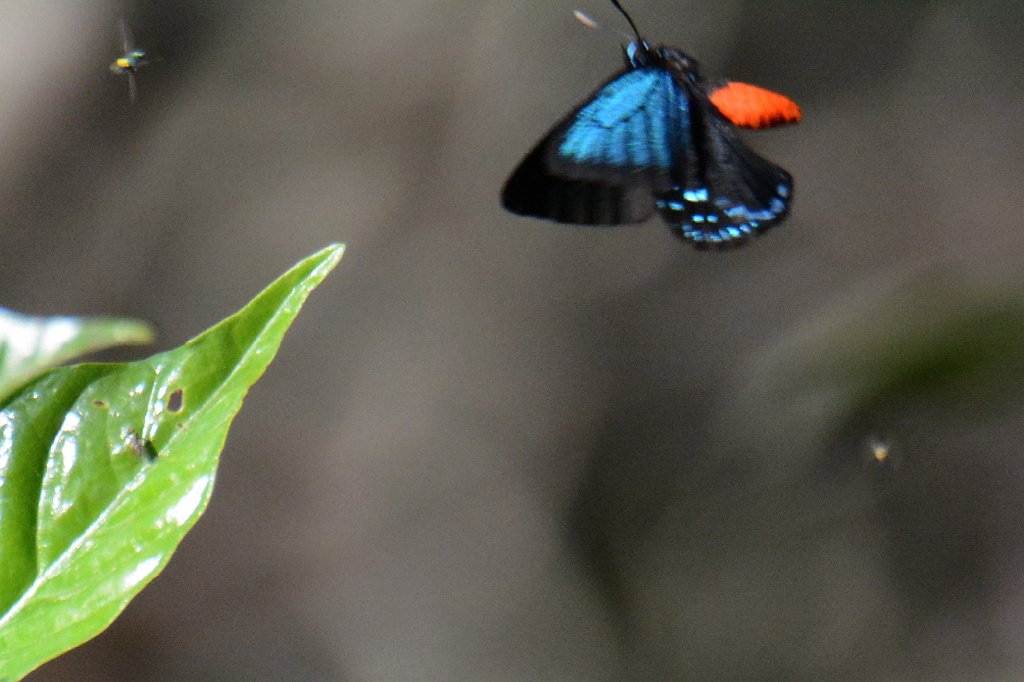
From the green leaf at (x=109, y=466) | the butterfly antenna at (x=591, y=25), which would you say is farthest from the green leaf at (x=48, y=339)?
the butterfly antenna at (x=591, y=25)

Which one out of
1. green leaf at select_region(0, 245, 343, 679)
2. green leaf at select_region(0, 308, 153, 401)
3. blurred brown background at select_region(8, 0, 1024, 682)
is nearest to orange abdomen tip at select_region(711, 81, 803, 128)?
blurred brown background at select_region(8, 0, 1024, 682)

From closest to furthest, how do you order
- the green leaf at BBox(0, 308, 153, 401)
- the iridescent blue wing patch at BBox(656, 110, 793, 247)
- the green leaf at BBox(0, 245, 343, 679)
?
the green leaf at BBox(0, 308, 153, 401)
the green leaf at BBox(0, 245, 343, 679)
the iridescent blue wing patch at BBox(656, 110, 793, 247)

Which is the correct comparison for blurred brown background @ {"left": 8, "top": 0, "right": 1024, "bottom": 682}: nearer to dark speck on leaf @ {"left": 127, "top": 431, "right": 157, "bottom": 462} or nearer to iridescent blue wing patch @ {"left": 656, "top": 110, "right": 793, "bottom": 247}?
iridescent blue wing patch @ {"left": 656, "top": 110, "right": 793, "bottom": 247}

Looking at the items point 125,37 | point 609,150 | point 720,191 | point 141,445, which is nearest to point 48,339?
point 141,445

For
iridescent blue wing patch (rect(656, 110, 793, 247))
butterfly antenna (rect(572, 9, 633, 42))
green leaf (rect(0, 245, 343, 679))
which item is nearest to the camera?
green leaf (rect(0, 245, 343, 679))

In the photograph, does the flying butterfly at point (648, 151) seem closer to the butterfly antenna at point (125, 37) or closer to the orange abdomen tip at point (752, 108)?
the orange abdomen tip at point (752, 108)

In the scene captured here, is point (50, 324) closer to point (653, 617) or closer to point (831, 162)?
point (653, 617)

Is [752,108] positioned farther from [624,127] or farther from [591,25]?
[591,25]
